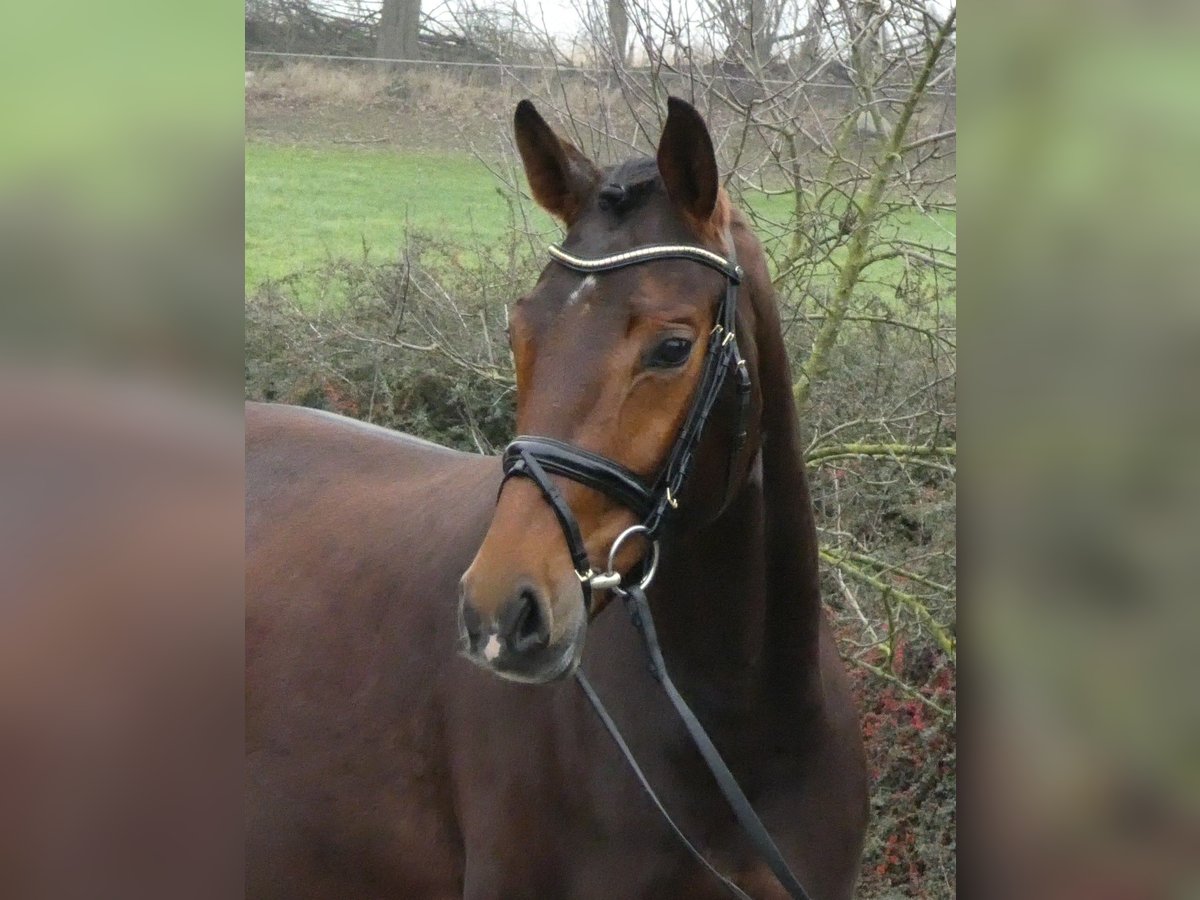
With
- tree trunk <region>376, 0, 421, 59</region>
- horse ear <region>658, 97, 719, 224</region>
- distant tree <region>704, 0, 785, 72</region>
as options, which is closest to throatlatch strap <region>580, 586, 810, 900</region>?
horse ear <region>658, 97, 719, 224</region>

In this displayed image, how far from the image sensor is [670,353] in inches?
76.0

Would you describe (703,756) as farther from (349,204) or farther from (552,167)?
(349,204)

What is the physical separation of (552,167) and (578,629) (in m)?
0.88

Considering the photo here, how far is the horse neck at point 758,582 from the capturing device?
221cm

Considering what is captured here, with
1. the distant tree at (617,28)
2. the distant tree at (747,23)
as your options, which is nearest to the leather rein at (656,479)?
the distant tree at (747,23)

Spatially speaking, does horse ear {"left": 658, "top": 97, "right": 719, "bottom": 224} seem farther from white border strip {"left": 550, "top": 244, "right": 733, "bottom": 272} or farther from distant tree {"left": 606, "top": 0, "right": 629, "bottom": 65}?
distant tree {"left": 606, "top": 0, "right": 629, "bottom": 65}

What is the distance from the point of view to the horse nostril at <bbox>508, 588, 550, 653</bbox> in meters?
1.73

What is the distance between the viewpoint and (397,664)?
103 inches

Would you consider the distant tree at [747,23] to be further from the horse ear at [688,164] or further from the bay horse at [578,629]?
the horse ear at [688,164]

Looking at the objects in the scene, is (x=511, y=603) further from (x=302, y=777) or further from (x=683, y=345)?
(x=302, y=777)
